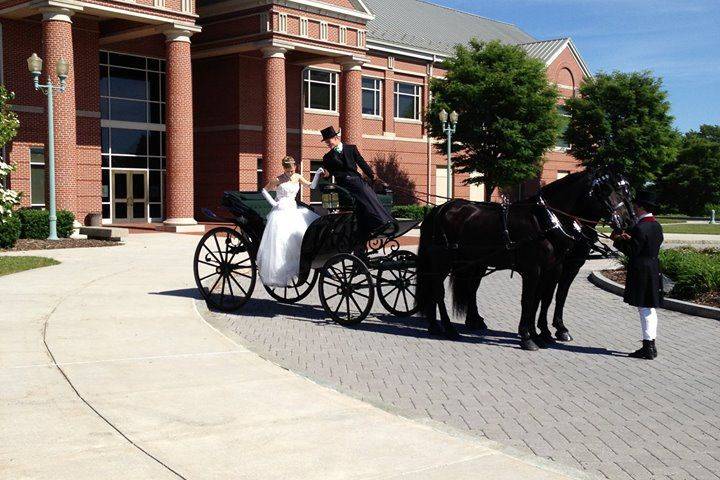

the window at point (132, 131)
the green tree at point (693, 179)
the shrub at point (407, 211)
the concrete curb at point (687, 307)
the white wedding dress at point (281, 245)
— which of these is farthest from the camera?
the green tree at point (693, 179)

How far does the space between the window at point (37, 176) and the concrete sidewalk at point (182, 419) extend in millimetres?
22115

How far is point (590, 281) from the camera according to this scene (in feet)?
53.8

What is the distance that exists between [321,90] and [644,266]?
33.0 metres

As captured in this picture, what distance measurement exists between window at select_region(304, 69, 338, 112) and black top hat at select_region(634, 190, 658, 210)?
31982 millimetres

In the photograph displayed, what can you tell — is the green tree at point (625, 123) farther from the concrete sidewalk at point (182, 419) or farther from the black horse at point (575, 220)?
the concrete sidewalk at point (182, 419)

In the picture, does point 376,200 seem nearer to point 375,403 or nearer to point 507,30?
point 375,403

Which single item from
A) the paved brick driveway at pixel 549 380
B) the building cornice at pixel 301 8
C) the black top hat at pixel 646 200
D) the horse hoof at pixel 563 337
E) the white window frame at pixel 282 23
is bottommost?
the paved brick driveway at pixel 549 380

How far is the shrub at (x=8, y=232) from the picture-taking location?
817 inches

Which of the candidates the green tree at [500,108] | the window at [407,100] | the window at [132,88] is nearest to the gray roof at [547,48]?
the window at [407,100]

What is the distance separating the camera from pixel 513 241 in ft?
29.4

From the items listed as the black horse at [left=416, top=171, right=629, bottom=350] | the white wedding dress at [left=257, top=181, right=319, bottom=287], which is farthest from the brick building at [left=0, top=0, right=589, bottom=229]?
the black horse at [left=416, top=171, right=629, bottom=350]

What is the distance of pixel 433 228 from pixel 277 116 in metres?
24.9

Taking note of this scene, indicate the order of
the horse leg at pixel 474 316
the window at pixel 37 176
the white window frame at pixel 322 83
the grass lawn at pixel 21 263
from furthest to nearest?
the white window frame at pixel 322 83 < the window at pixel 37 176 < the grass lawn at pixel 21 263 < the horse leg at pixel 474 316

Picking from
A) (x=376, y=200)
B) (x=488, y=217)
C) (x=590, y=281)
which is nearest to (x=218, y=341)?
(x=376, y=200)
